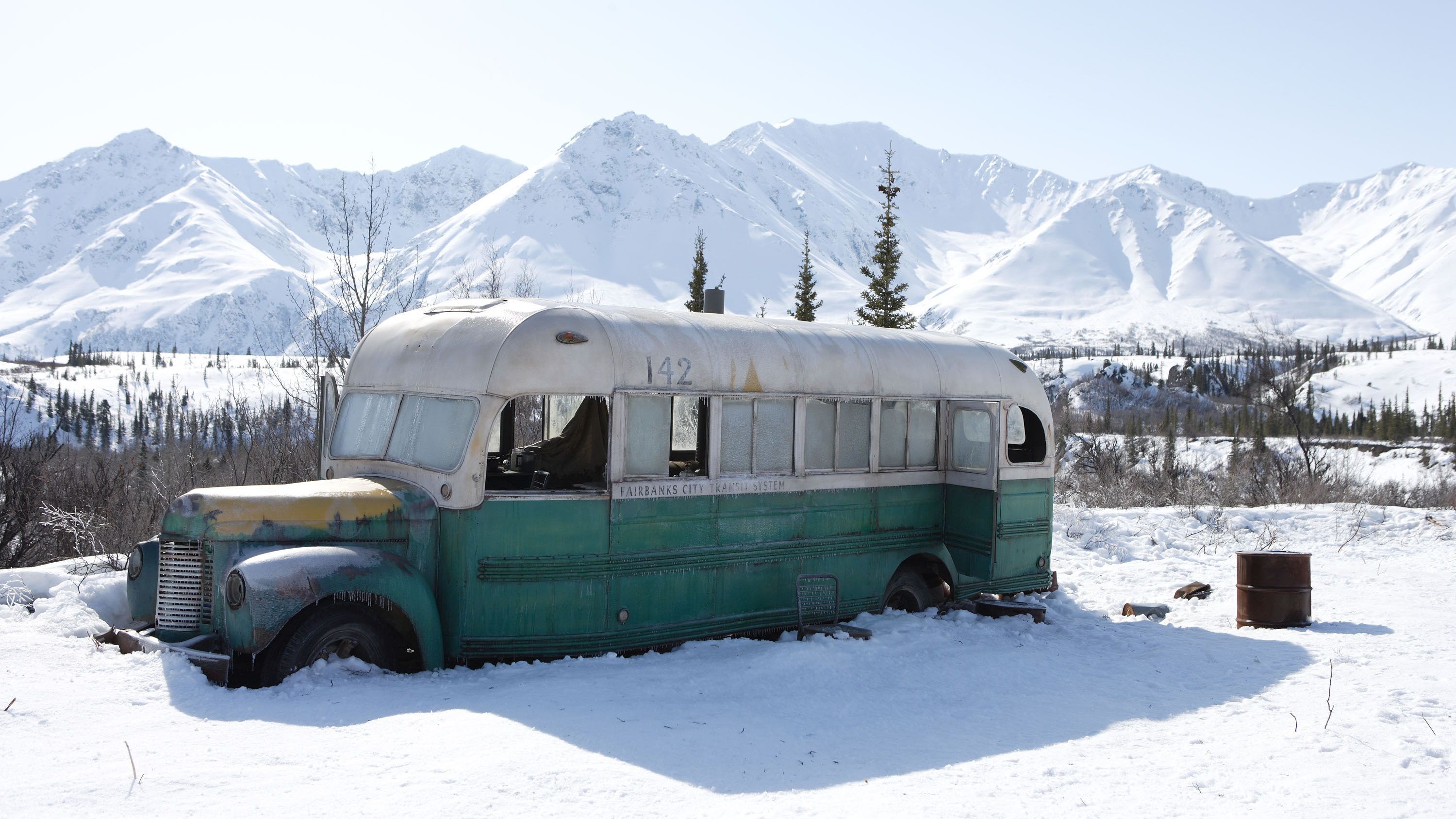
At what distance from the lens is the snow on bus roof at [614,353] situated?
7742 millimetres

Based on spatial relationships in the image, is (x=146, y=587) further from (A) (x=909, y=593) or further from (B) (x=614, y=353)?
(A) (x=909, y=593)

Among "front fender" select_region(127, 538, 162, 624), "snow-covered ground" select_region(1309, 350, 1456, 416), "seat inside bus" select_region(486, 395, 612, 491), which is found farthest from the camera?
"snow-covered ground" select_region(1309, 350, 1456, 416)

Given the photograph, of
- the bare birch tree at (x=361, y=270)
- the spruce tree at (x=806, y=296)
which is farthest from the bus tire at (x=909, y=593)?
the spruce tree at (x=806, y=296)

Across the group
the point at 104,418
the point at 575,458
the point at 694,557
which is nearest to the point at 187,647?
the point at 575,458

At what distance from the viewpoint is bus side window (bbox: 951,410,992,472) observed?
1031 centimetres

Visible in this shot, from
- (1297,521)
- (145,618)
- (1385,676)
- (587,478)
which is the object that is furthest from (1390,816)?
(1297,521)

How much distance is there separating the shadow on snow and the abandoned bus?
12.4 inches

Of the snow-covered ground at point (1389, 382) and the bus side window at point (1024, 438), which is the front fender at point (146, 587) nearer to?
the bus side window at point (1024, 438)

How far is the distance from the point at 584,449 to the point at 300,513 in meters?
2.20

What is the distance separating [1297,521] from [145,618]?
652 inches

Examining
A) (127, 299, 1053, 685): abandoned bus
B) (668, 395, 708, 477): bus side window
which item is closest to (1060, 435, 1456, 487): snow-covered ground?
(127, 299, 1053, 685): abandoned bus

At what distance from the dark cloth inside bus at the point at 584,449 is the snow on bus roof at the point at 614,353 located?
580 millimetres

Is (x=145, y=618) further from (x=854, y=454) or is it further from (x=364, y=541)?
(x=854, y=454)

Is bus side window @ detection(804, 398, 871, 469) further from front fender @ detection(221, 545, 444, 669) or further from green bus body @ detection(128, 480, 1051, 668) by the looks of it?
front fender @ detection(221, 545, 444, 669)
